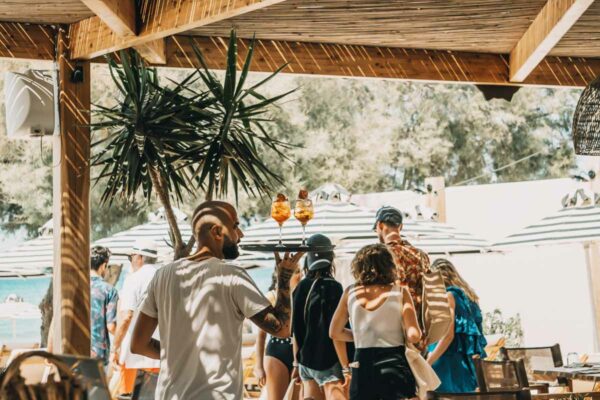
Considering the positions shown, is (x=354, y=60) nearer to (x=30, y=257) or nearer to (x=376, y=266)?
(x=376, y=266)

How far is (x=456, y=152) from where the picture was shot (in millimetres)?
22969

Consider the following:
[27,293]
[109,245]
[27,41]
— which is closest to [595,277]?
[109,245]

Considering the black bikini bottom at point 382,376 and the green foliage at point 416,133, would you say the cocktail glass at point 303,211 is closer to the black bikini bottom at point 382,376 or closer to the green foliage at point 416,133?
the black bikini bottom at point 382,376

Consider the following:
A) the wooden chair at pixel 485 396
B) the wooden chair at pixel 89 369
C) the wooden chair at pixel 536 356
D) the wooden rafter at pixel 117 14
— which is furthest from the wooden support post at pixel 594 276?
the wooden chair at pixel 89 369

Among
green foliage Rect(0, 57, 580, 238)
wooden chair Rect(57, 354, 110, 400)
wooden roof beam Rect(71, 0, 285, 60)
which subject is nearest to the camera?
wooden chair Rect(57, 354, 110, 400)

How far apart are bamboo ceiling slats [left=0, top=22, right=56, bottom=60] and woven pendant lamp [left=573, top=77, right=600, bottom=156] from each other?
11.8ft

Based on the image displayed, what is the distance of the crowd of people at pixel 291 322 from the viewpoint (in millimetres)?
3445

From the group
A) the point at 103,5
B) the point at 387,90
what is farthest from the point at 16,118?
the point at 387,90

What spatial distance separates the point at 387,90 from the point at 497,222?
6.40 metres

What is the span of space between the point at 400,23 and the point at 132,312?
2.91 meters

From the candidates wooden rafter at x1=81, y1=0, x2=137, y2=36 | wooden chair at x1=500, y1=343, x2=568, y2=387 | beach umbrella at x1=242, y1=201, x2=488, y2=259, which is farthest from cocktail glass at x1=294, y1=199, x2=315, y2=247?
beach umbrella at x1=242, y1=201, x2=488, y2=259

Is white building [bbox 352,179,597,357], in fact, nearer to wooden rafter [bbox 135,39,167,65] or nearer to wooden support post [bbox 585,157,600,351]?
wooden support post [bbox 585,157,600,351]

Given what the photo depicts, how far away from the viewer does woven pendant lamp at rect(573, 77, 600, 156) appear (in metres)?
6.15

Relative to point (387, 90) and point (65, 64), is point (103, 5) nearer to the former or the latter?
point (65, 64)
